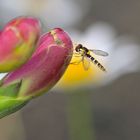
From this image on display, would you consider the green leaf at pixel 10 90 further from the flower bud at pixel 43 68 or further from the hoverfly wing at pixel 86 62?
the hoverfly wing at pixel 86 62

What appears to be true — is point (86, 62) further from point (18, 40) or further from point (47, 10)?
point (47, 10)

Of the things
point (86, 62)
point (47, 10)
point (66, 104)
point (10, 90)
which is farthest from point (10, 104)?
point (47, 10)

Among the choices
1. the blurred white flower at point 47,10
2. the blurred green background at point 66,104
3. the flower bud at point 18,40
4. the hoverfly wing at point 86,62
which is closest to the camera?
the flower bud at point 18,40

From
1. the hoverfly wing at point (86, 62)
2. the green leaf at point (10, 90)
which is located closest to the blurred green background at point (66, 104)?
the hoverfly wing at point (86, 62)

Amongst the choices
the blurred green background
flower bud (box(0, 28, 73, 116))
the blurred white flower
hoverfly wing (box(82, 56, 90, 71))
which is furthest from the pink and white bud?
the blurred white flower

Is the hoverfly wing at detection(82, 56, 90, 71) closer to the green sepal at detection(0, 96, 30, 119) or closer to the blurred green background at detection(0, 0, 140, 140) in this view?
the green sepal at detection(0, 96, 30, 119)

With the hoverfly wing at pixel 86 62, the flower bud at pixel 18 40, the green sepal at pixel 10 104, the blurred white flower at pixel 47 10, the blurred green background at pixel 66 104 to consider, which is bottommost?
the green sepal at pixel 10 104
